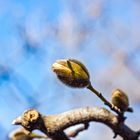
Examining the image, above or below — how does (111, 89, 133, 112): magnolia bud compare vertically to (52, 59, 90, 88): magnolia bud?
below

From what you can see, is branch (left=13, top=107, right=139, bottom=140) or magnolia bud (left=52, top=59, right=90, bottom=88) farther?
magnolia bud (left=52, top=59, right=90, bottom=88)

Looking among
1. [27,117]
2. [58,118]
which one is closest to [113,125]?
[58,118]

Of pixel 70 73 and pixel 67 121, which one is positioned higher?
pixel 70 73

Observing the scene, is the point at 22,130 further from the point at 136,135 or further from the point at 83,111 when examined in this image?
the point at 136,135
